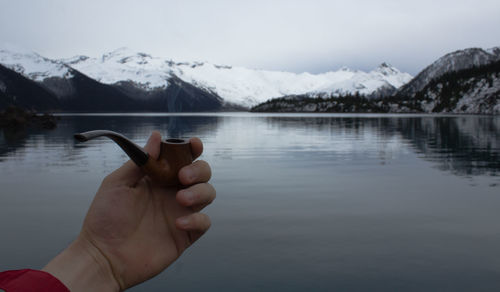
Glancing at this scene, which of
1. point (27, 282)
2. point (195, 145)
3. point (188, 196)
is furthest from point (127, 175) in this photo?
point (27, 282)

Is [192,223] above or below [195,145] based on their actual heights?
below

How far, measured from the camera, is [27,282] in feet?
8.98

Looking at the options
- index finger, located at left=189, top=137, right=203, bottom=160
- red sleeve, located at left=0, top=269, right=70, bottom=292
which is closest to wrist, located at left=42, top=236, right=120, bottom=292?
red sleeve, located at left=0, top=269, right=70, bottom=292

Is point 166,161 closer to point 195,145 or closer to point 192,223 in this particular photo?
point 195,145

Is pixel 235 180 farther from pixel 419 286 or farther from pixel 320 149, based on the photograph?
pixel 320 149

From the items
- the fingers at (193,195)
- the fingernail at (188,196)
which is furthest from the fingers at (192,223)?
the fingernail at (188,196)

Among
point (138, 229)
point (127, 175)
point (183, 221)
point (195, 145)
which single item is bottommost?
point (138, 229)

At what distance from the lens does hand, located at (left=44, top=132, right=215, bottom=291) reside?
3949 millimetres

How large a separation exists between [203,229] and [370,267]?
8.56 m

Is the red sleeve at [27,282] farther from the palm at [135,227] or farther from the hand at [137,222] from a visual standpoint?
the palm at [135,227]

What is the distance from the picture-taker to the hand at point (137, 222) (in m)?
3.95

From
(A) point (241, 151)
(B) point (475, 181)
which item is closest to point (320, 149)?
(A) point (241, 151)

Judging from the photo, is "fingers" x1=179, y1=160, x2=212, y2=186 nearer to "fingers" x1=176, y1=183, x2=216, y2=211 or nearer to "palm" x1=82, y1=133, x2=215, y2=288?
"fingers" x1=176, y1=183, x2=216, y2=211

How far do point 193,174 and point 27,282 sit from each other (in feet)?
5.43
